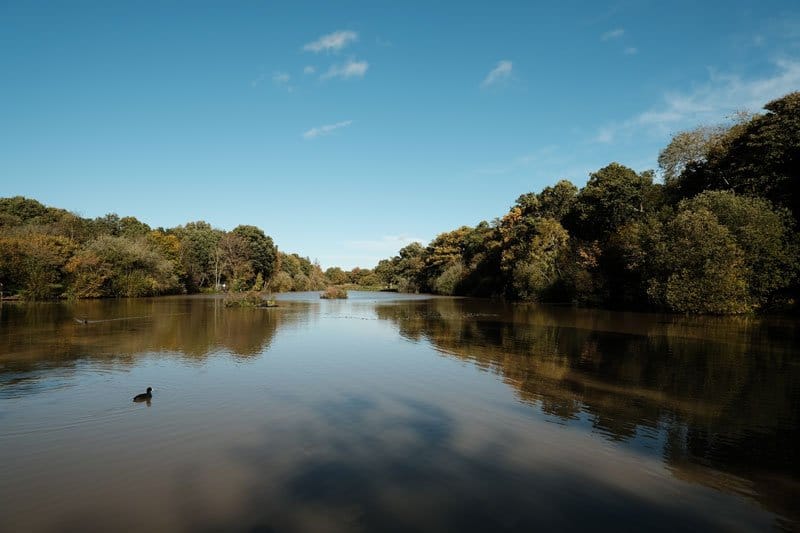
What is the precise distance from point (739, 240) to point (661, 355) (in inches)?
878

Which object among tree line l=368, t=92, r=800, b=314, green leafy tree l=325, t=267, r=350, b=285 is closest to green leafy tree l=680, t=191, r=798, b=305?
tree line l=368, t=92, r=800, b=314

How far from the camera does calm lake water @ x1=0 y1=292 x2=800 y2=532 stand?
215 inches

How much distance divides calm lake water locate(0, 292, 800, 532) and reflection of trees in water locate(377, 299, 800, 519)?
2.3 inches

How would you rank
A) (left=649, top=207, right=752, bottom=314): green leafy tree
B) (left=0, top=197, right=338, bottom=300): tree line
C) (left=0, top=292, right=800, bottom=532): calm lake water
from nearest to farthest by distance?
1. (left=0, top=292, right=800, bottom=532): calm lake water
2. (left=649, top=207, right=752, bottom=314): green leafy tree
3. (left=0, top=197, right=338, bottom=300): tree line

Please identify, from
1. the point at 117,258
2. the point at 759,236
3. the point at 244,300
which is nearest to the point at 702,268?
the point at 759,236

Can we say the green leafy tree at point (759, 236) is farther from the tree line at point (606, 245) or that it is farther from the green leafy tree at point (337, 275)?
the green leafy tree at point (337, 275)

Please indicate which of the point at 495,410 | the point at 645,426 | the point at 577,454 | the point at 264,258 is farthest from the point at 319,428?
the point at 264,258

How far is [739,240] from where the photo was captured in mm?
32625

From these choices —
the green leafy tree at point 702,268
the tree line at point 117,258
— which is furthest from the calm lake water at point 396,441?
the tree line at point 117,258

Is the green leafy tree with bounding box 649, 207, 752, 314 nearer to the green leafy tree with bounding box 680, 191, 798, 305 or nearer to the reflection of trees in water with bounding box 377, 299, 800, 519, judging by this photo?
the green leafy tree with bounding box 680, 191, 798, 305

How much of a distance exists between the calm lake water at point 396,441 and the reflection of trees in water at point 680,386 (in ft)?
0.19

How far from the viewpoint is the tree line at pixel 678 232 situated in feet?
106

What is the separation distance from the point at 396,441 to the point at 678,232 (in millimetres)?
32917

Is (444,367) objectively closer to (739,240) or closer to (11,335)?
(11,335)
